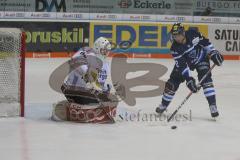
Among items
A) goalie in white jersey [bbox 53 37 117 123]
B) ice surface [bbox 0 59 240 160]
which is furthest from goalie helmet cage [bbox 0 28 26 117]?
goalie in white jersey [bbox 53 37 117 123]

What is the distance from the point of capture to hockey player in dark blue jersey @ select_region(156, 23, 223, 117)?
23.7 ft

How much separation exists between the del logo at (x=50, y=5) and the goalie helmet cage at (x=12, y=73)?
7.29 meters

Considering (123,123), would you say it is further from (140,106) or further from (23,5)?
(23,5)

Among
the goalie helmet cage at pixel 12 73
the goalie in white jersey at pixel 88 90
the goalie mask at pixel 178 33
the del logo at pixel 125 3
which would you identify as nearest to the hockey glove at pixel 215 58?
the goalie mask at pixel 178 33

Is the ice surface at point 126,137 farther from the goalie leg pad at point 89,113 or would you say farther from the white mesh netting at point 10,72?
the white mesh netting at point 10,72

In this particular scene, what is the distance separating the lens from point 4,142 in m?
5.98

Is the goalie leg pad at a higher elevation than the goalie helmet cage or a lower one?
lower

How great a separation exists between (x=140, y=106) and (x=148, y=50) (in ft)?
21.5

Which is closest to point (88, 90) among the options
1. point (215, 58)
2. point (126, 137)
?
point (126, 137)

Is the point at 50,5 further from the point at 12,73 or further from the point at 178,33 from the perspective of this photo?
the point at 178,33

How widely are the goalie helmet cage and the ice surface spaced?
206mm

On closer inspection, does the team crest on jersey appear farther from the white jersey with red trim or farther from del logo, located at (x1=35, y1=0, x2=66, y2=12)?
del logo, located at (x1=35, y1=0, x2=66, y2=12)

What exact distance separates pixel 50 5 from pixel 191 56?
8.12m

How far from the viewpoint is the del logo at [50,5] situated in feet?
48.4
